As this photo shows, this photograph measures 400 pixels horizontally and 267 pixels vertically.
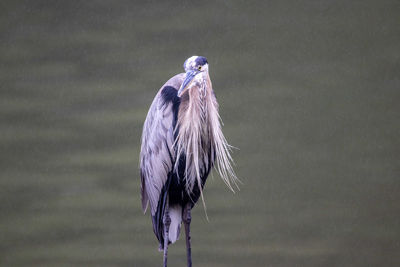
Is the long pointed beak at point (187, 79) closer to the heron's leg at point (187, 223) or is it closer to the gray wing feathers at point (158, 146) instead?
the gray wing feathers at point (158, 146)

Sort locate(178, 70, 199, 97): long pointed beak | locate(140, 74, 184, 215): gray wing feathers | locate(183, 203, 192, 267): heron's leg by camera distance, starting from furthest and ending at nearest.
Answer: locate(183, 203, 192, 267): heron's leg → locate(140, 74, 184, 215): gray wing feathers → locate(178, 70, 199, 97): long pointed beak

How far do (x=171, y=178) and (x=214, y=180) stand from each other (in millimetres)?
952

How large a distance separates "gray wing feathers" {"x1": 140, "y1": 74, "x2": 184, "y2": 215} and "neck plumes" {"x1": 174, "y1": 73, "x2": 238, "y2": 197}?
0.04 meters

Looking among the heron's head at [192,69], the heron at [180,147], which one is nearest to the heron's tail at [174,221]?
the heron at [180,147]

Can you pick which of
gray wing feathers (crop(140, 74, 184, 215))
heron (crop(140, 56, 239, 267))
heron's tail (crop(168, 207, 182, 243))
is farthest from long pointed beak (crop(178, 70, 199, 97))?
heron's tail (crop(168, 207, 182, 243))

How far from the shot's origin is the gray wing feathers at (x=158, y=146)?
262 cm

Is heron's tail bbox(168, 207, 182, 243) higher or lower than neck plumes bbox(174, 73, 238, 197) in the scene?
lower

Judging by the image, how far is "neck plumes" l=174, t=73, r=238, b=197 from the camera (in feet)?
8.41

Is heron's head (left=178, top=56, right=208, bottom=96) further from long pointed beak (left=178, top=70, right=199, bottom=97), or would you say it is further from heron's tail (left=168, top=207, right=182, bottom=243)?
heron's tail (left=168, top=207, right=182, bottom=243)

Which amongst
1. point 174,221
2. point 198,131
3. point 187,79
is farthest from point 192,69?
point 174,221

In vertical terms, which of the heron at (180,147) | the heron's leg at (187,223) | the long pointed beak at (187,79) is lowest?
the heron's leg at (187,223)

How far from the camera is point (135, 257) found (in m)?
3.50

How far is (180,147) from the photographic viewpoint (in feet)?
8.50

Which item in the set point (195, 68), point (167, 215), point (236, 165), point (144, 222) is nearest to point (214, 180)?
point (236, 165)
